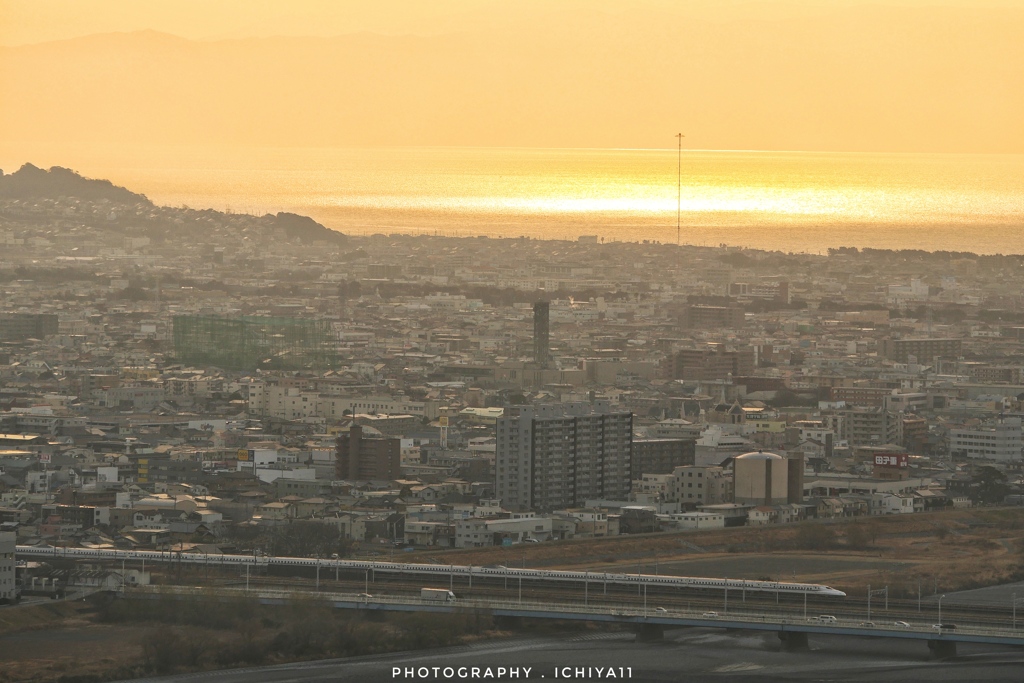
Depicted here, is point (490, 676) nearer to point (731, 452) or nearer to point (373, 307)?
point (731, 452)

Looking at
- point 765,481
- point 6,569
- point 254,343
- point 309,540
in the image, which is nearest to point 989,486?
point 765,481

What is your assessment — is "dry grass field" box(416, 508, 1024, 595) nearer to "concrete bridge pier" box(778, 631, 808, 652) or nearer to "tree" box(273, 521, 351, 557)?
"tree" box(273, 521, 351, 557)

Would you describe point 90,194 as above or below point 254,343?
above

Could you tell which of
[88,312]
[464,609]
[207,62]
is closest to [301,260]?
[207,62]

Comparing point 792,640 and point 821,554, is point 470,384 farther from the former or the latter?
point 792,640

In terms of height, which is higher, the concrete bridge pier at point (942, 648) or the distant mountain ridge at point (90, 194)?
the distant mountain ridge at point (90, 194)

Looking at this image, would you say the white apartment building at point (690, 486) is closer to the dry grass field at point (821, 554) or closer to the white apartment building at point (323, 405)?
the dry grass field at point (821, 554)

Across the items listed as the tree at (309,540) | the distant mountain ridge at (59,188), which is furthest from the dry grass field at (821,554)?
the distant mountain ridge at (59,188)
